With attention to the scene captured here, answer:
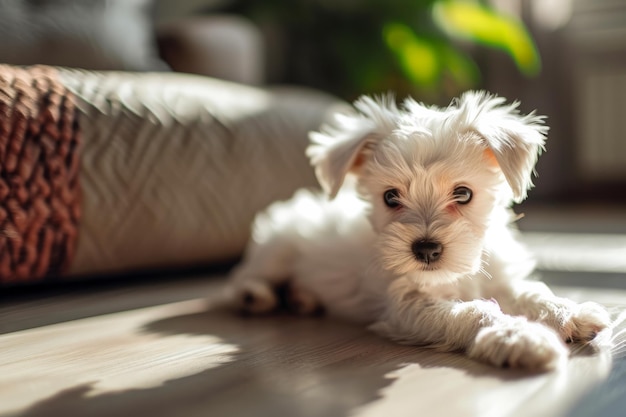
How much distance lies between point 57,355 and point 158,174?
2.77ft

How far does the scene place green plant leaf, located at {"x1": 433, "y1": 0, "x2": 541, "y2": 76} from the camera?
12.8 feet

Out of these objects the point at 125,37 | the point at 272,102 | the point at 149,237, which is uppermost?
the point at 125,37

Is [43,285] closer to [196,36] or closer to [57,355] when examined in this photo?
[57,355]


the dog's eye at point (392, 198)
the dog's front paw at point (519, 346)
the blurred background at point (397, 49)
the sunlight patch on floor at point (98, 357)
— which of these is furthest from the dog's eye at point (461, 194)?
the blurred background at point (397, 49)

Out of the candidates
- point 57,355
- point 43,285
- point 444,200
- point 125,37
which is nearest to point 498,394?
point 444,200

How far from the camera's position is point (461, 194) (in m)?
1.51

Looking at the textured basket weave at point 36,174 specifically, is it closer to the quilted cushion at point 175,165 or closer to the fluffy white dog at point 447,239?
the quilted cushion at point 175,165

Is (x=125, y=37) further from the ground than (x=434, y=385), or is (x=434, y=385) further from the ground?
(x=125, y=37)

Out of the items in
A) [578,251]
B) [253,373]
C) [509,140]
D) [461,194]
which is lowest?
[253,373]

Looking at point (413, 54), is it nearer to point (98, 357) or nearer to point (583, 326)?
point (583, 326)

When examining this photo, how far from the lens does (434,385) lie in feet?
3.87

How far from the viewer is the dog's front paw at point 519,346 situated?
47.6 inches

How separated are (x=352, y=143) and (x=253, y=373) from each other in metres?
0.65

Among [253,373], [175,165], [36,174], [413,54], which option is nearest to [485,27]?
[413,54]
